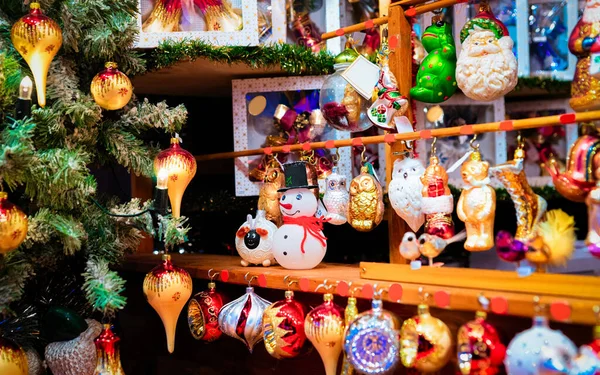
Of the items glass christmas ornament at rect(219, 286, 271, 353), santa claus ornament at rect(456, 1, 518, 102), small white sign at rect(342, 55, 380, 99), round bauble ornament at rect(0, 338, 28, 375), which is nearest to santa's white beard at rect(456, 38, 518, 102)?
santa claus ornament at rect(456, 1, 518, 102)

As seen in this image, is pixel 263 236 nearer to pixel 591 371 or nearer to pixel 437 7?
pixel 437 7

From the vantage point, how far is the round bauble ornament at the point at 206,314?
1819 millimetres

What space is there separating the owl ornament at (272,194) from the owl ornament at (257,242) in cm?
6

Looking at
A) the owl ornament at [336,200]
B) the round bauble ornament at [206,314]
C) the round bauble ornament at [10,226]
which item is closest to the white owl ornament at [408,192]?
the owl ornament at [336,200]

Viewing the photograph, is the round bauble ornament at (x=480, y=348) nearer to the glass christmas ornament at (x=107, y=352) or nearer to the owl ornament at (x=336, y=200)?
the owl ornament at (x=336, y=200)

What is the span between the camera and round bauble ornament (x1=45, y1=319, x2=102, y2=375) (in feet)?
5.45

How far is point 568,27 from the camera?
8.98 feet

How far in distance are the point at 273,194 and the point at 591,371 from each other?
3.29 feet

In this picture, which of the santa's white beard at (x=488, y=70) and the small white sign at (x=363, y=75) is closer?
the santa's white beard at (x=488, y=70)

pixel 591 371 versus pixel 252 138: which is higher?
pixel 252 138

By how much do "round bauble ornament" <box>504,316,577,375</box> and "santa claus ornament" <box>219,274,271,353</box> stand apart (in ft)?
2.19

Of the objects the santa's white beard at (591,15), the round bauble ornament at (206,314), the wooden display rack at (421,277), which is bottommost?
the round bauble ornament at (206,314)

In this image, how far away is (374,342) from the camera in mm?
1354

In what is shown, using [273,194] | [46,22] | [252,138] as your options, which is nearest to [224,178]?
[252,138]
